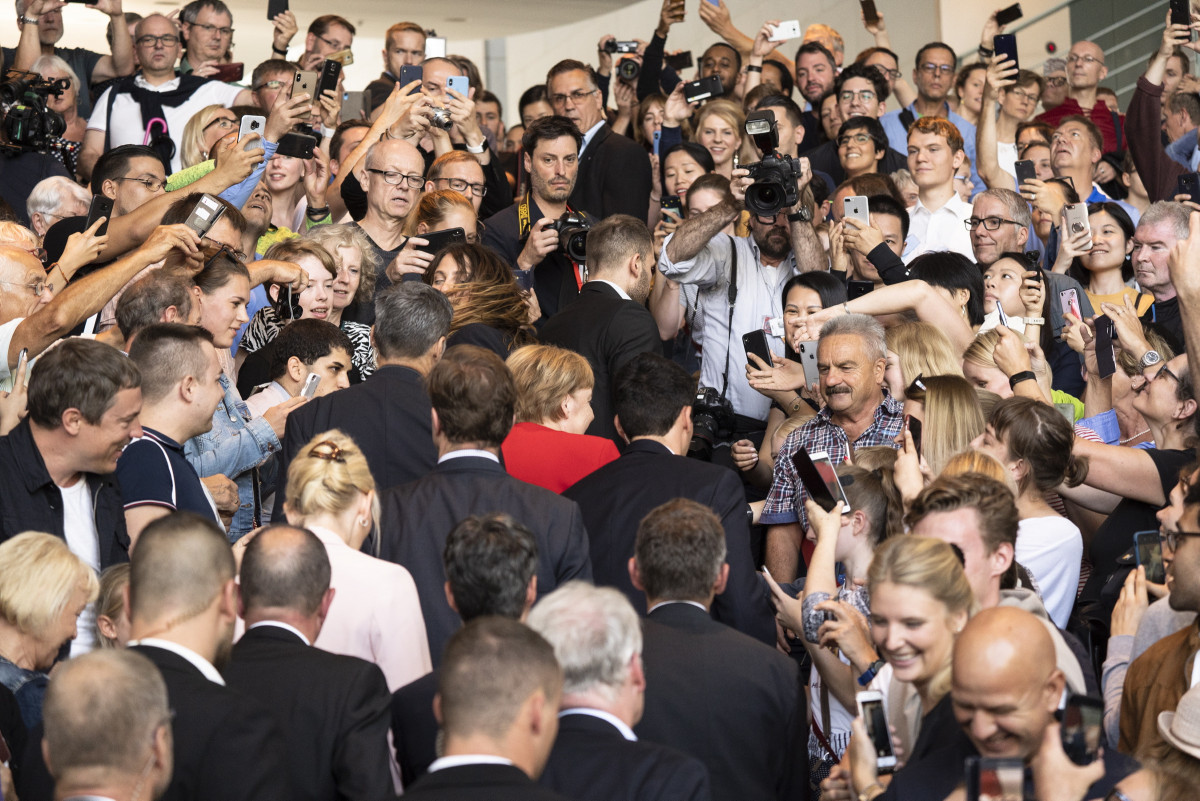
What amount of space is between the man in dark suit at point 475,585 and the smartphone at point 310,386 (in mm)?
1659

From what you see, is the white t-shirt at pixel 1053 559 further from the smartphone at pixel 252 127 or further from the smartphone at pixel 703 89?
the smartphone at pixel 703 89

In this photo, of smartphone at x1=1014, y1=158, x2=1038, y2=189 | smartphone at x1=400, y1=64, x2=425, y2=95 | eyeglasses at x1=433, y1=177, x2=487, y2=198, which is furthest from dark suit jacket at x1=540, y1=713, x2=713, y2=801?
smartphone at x1=1014, y1=158, x2=1038, y2=189

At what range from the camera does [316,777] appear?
2.65 metres

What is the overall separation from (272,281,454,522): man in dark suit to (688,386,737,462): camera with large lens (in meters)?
1.28

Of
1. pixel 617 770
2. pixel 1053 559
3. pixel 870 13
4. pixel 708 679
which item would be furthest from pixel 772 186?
pixel 870 13

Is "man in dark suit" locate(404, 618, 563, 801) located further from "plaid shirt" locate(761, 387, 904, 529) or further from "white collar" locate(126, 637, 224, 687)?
"plaid shirt" locate(761, 387, 904, 529)

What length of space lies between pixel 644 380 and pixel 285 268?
1.51m

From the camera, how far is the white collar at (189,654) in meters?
2.49

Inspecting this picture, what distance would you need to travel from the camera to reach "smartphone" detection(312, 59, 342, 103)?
22.0ft

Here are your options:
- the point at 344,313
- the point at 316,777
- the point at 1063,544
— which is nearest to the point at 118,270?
the point at 344,313

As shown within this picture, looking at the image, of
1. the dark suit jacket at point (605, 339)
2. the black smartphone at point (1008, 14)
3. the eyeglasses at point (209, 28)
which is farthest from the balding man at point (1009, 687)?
the eyeglasses at point (209, 28)

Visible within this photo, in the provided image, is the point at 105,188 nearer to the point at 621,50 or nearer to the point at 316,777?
the point at 316,777

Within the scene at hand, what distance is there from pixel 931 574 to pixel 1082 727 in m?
0.55

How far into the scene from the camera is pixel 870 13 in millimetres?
8641
